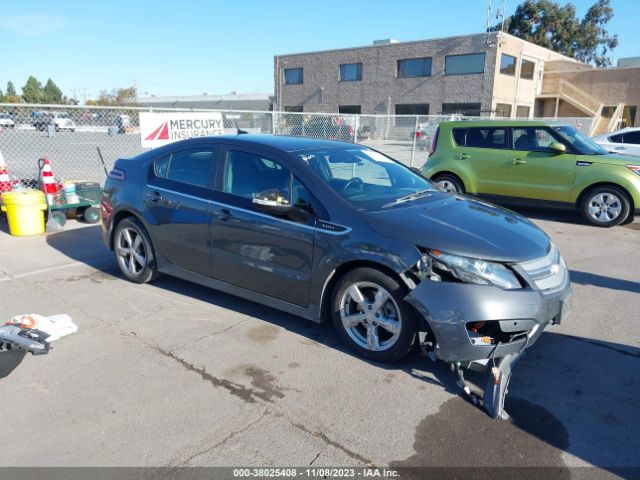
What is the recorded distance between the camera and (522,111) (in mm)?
37469

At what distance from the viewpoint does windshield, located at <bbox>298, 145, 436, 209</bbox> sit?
3.95 m

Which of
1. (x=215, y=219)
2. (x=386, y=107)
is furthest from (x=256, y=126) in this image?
(x=386, y=107)

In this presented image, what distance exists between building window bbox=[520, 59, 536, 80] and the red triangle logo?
3316 centimetres

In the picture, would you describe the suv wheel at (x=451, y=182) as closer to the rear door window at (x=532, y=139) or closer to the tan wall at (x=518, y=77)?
the rear door window at (x=532, y=139)

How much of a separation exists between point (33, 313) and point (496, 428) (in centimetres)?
410

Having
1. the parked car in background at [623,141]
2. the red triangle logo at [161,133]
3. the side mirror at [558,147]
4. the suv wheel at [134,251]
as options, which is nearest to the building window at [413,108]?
the parked car in background at [623,141]

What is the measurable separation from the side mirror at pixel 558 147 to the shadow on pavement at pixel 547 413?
523 cm

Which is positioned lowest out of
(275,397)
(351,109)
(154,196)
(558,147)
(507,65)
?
(275,397)

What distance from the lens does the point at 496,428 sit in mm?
2918

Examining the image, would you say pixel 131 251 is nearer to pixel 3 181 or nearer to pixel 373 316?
pixel 373 316

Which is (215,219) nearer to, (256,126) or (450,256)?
(450,256)

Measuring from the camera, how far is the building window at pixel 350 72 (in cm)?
3894

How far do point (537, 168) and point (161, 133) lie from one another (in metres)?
7.06

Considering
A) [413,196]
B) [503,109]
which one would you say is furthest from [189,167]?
→ [503,109]
